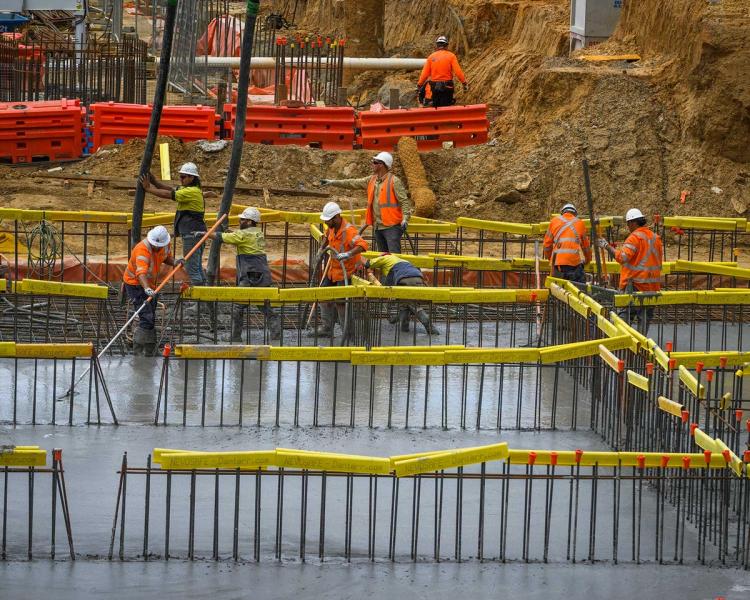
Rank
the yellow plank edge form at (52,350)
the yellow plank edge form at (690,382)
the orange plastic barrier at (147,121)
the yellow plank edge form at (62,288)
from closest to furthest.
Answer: the yellow plank edge form at (690,382)
the yellow plank edge form at (52,350)
the yellow plank edge form at (62,288)
the orange plastic barrier at (147,121)

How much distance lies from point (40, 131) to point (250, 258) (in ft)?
30.0

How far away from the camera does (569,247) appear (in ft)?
53.2

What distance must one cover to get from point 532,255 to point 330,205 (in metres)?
5.63

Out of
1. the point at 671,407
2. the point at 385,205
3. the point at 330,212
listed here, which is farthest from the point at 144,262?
the point at 671,407

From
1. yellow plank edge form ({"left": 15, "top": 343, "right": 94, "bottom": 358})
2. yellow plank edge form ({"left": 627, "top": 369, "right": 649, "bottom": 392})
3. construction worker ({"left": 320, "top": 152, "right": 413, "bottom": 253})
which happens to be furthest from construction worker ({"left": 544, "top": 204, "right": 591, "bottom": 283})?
yellow plank edge form ({"left": 15, "top": 343, "right": 94, "bottom": 358})

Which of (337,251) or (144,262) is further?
(337,251)

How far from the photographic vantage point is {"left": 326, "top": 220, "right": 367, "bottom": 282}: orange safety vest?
15.7 metres

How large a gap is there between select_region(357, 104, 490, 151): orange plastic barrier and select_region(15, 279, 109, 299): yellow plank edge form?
10.7 m

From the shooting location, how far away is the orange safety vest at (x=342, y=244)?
1566 cm

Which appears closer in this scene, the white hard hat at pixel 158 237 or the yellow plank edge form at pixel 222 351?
the yellow plank edge form at pixel 222 351

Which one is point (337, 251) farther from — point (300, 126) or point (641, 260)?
point (300, 126)

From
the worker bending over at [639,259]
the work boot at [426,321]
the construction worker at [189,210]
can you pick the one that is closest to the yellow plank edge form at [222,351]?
the work boot at [426,321]

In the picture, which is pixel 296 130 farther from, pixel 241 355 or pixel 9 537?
pixel 9 537

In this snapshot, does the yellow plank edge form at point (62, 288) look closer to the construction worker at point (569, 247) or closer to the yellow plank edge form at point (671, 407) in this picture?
the construction worker at point (569, 247)
